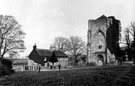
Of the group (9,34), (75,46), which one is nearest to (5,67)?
(9,34)

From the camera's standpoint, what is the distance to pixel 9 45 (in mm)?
42906

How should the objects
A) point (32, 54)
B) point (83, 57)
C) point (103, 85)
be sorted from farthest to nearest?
point (83, 57) → point (32, 54) → point (103, 85)

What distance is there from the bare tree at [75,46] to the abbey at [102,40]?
21.5m

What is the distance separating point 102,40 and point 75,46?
25031 millimetres

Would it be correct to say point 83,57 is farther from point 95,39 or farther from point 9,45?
point 9,45

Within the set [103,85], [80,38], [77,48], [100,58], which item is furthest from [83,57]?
[103,85]

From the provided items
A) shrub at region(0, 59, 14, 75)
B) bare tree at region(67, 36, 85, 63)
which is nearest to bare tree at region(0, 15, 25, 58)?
shrub at region(0, 59, 14, 75)

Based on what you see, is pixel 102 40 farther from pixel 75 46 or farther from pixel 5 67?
pixel 5 67

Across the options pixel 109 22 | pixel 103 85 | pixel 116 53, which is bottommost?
pixel 103 85

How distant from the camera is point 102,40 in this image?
52.6 metres

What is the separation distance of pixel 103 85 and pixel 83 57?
2447 inches

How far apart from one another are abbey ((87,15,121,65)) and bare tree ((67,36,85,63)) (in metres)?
21.5

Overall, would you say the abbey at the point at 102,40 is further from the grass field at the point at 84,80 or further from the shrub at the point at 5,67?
the grass field at the point at 84,80

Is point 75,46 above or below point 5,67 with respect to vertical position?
above
